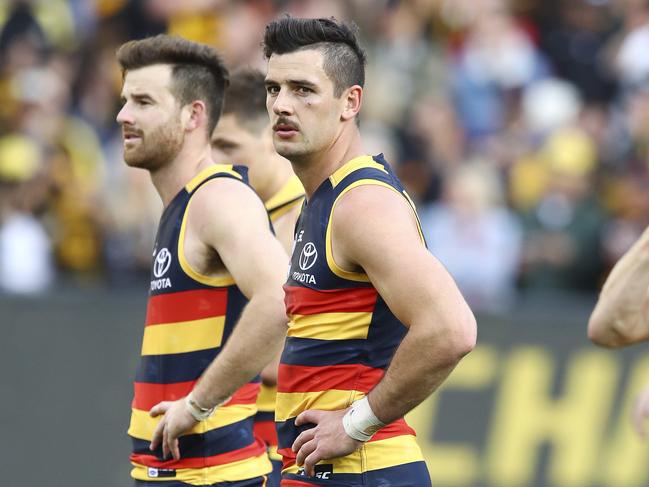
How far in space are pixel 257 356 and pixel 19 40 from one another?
1015 cm

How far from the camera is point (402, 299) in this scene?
15.0 ft

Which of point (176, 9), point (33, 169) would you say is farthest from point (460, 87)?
point (33, 169)

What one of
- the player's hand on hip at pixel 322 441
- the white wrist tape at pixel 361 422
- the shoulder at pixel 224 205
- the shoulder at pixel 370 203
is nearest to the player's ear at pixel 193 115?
the shoulder at pixel 224 205

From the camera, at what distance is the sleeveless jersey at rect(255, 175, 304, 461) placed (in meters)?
6.94

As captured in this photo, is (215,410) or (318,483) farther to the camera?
(215,410)

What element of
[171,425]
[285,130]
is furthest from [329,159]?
[171,425]

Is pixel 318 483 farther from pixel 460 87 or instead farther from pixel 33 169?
pixel 460 87

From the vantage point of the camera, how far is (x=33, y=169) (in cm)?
1265

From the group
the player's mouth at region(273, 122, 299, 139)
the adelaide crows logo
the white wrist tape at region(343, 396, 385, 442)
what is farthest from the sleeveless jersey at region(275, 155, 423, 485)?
the player's mouth at region(273, 122, 299, 139)

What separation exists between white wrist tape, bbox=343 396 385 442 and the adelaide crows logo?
55cm

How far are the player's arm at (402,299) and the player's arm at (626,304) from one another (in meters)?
0.94

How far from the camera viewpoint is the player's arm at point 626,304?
5242 mm

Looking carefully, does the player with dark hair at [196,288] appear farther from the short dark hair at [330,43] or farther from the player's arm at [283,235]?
the short dark hair at [330,43]

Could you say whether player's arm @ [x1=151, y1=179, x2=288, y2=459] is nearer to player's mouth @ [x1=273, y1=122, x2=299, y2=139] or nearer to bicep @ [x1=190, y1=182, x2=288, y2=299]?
bicep @ [x1=190, y1=182, x2=288, y2=299]
